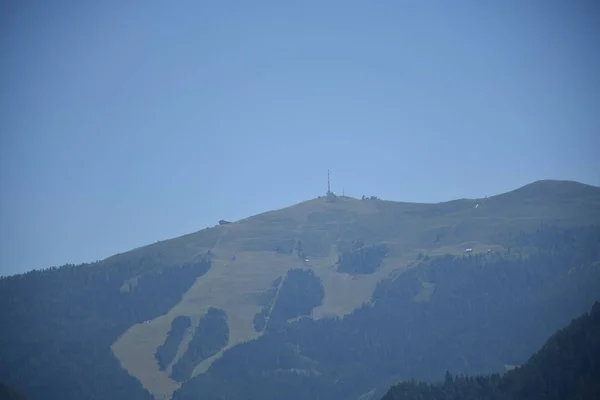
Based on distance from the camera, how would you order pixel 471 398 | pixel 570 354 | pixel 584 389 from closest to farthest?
pixel 584 389 → pixel 570 354 → pixel 471 398

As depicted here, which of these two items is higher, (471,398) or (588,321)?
(588,321)

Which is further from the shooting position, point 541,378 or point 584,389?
point 541,378

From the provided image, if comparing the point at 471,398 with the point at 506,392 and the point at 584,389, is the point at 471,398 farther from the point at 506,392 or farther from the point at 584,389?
the point at 584,389

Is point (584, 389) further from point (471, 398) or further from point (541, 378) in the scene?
point (471, 398)

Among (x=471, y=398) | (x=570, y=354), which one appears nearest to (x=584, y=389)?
(x=570, y=354)

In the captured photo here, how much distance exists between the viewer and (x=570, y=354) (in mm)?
185750

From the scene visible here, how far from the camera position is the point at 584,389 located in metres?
170

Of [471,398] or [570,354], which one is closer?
[570,354]

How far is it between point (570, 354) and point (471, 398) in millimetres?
23820

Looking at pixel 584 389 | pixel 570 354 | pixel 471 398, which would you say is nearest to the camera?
pixel 584 389

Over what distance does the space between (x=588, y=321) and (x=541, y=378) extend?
16020 millimetres

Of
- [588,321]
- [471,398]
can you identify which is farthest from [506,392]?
[588,321]

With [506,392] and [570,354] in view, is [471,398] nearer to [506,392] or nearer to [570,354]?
[506,392]

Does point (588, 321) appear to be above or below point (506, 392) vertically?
above
